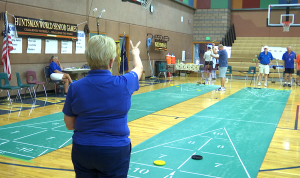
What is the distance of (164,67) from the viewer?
1593 centimetres

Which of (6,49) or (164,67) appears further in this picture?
(164,67)

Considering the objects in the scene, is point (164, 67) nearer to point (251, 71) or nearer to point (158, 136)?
point (251, 71)

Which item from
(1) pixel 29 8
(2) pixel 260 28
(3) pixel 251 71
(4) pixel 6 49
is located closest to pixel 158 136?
(4) pixel 6 49

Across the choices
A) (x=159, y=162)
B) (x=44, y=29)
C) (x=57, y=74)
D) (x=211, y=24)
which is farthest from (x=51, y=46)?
(x=211, y=24)

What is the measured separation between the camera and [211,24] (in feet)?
64.5

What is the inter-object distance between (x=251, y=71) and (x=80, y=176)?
1285 cm

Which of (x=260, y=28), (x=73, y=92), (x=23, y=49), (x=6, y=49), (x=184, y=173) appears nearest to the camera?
(x=73, y=92)

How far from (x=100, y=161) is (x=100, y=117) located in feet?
0.76

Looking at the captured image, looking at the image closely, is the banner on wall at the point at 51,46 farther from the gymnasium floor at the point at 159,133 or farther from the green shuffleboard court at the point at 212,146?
the green shuffleboard court at the point at 212,146

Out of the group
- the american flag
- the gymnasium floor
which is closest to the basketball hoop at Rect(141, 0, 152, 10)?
the gymnasium floor

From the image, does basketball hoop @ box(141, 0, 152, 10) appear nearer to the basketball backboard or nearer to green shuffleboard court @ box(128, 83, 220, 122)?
green shuffleboard court @ box(128, 83, 220, 122)

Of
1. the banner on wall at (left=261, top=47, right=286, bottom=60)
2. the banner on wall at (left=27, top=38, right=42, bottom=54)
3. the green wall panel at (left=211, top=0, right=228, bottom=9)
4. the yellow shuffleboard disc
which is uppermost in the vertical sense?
the green wall panel at (left=211, top=0, right=228, bottom=9)

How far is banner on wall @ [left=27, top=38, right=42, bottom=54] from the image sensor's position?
9.12 meters

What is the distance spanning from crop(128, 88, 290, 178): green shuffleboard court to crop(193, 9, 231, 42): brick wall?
12653 mm
